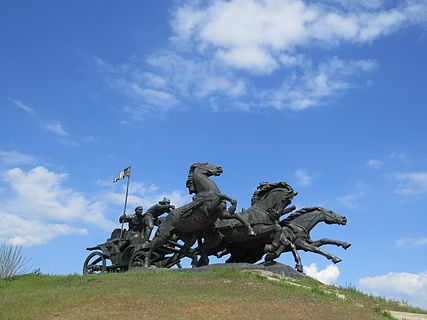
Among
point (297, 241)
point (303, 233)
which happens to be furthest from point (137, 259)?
point (303, 233)

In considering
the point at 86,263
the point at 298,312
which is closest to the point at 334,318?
the point at 298,312

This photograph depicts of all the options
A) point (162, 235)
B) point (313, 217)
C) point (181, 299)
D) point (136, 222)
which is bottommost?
point (181, 299)

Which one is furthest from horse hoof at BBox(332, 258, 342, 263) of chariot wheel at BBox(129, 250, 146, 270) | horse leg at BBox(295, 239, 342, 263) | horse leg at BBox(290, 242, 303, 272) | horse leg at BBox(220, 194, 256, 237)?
chariot wheel at BBox(129, 250, 146, 270)

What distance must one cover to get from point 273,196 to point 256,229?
5.54 feet

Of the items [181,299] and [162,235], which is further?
[162,235]

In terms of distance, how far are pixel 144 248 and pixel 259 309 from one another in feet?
26.7

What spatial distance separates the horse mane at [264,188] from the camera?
20.9 metres

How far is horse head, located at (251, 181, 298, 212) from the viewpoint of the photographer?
809 inches

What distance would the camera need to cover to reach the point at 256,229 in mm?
19703

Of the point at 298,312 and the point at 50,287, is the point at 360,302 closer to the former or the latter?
the point at 298,312

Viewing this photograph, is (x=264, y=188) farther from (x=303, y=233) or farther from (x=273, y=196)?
(x=303, y=233)

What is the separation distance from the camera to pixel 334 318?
13.2 metres

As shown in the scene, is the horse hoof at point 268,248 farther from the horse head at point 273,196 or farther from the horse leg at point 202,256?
the horse leg at point 202,256

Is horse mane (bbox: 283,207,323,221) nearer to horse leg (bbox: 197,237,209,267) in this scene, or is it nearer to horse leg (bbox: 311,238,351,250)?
horse leg (bbox: 311,238,351,250)
